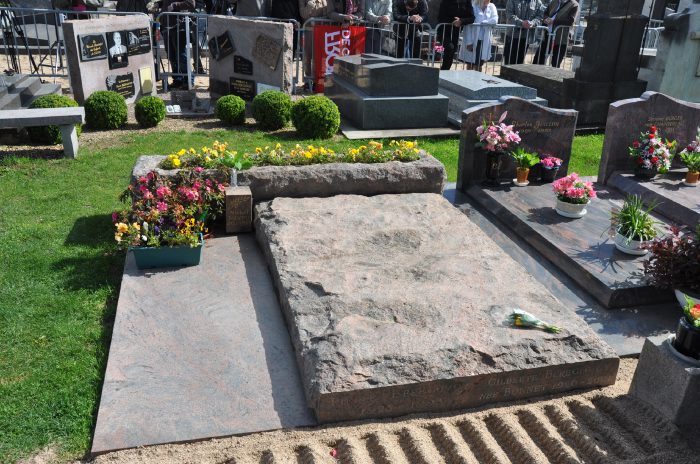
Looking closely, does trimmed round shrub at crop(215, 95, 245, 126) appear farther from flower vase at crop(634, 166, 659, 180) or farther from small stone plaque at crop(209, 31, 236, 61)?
flower vase at crop(634, 166, 659, 180)

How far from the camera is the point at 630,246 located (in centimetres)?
609

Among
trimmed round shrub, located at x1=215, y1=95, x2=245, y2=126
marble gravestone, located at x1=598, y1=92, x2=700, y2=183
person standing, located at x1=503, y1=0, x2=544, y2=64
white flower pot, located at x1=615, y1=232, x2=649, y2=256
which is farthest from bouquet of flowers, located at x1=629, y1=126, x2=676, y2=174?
person standing, located at x1=503, y1=0, x2=544, y2=64

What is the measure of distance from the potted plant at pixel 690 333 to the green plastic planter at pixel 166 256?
3.81 meters

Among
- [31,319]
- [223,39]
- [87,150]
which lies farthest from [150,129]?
[31,319]

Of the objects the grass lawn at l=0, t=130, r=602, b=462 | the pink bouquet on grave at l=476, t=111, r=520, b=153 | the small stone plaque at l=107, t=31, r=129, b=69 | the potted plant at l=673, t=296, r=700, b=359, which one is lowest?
the grass lawn at l=0, t=130, r=602, b=462

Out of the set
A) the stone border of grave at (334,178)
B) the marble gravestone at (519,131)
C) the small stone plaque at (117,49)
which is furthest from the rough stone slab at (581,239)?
the small stone plaque at (117,49)

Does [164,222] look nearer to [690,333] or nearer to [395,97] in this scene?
[690,333]

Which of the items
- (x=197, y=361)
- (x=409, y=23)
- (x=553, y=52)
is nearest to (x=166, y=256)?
(x=197, y=361)

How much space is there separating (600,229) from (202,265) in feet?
13.1

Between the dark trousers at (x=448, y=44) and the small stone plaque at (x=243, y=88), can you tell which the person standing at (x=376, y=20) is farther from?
the small stone plaque at (x=243, y=88)

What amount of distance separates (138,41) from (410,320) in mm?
9338

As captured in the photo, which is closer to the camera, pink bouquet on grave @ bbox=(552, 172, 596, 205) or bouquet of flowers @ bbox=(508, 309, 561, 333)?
bouquet of flowers @ bbox=(508, 309, 561, 333)

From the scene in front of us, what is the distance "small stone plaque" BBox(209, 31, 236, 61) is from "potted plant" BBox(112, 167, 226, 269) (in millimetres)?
6560

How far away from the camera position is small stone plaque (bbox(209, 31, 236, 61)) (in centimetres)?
1208
